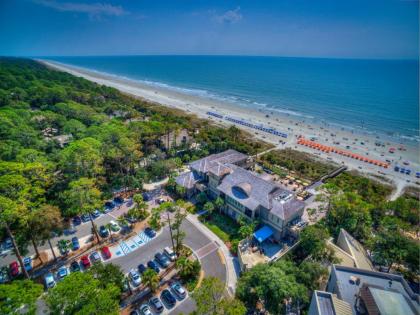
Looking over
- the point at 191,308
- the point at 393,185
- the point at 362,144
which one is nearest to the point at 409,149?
the point at 362,144

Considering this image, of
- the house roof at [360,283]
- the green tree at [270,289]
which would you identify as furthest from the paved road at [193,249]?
the house roof at [360,283]

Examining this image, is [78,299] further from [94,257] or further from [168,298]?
[94,257]

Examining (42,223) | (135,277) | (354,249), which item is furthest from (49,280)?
(354,249)

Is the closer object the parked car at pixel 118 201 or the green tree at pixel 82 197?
the green tree at pixel 82 197

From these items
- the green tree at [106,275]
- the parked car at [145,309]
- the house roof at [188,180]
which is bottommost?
the parked car at [145,309]

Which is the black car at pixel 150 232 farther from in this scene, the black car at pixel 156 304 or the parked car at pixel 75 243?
the black car at pixel 156 304

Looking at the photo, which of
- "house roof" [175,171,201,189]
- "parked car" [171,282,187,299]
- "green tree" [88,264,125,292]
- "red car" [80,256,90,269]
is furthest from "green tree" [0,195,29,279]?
"house roof" [175,171,201,189]

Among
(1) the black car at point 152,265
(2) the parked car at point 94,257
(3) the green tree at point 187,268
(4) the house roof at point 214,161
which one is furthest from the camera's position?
(4) the house roof at point 214,161

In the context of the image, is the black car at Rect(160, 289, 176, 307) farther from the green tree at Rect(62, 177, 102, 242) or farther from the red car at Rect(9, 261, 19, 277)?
the red car at Rect(9, 261, 19, 277)
